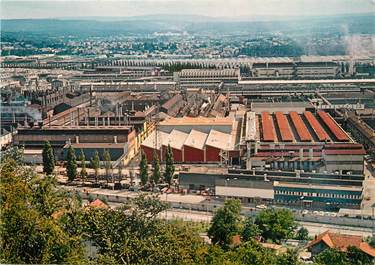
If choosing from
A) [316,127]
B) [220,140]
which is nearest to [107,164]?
Answer: [220,140]

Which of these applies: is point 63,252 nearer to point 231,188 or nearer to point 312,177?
point 231,188

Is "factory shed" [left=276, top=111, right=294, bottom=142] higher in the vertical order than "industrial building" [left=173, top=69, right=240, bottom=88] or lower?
lower

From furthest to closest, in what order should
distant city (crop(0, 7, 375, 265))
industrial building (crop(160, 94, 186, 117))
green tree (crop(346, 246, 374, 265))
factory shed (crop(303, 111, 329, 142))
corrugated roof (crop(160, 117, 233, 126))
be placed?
industrial building (crop(160, 94, 186, 117))
corrugated roof (crop(160, 117, 233, 126))
factory shed (crop(303, 111, 329, 142))
green tree (crop(346, 246, 374, 265))
distant city (crop(0, 7, 375, 265))

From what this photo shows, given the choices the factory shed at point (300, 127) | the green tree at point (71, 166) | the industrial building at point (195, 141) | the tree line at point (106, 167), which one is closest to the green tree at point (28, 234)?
the tree line at point (106, 167)

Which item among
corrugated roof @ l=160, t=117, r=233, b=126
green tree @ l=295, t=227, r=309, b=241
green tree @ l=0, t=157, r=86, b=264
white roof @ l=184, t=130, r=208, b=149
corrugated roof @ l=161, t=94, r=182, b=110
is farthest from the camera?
corrugated roof @ l=161, t=94, r=182, b=110

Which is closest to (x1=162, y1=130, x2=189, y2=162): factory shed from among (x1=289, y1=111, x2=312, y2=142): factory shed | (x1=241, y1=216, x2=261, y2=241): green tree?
(x1=289, y1=111, x2=312, y2=142): factory shed

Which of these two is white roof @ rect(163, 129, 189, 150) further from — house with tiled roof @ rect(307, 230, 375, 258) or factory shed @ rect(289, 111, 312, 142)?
house with tiled roof @ rect(307, 230, 375, 258)

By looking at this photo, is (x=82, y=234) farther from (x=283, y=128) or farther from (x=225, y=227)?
(x=283, y=128)

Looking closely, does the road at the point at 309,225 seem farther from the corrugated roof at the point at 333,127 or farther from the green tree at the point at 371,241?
the corrugated roof at the point at 333,127
